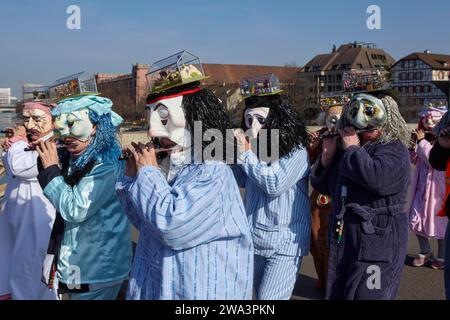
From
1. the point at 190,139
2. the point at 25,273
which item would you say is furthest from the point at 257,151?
the point at 25,273

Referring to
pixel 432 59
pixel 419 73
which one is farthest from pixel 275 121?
pixel 432 59

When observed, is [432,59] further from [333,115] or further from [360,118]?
[360,118]

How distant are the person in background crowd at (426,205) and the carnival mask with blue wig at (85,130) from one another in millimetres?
3341

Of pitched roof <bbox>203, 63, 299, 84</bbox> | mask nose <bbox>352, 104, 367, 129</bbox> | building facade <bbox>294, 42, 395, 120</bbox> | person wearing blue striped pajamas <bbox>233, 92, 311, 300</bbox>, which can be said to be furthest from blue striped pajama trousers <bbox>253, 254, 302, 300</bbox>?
pitched roof <bbox>203, 63, 299, 84</bbox>

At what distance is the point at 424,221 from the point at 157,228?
12.9ft

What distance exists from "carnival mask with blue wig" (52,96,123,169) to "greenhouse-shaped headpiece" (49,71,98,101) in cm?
22

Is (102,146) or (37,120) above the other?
(37,120)

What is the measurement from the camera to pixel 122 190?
2.07 m

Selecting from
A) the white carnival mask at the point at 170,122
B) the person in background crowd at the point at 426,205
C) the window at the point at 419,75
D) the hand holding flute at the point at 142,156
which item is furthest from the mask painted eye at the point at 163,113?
the window at the point at 419,75

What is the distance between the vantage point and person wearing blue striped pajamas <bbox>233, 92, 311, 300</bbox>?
2789mm

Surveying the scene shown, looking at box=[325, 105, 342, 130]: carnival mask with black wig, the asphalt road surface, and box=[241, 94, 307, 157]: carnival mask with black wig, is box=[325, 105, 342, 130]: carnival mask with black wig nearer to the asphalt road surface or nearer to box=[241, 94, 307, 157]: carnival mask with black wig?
box=[241, 94, 307, 157]: carnival mask with black wig

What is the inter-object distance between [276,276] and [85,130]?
4.71ft

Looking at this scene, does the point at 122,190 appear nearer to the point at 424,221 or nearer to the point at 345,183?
the point at 345,183

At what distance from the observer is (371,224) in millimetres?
2537
